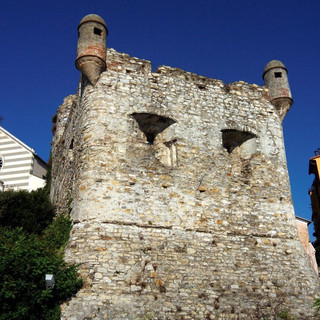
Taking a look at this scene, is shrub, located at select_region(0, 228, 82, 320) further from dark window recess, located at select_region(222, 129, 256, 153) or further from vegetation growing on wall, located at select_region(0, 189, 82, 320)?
dark window recess, located at select_region(222, 129, 256, 153)

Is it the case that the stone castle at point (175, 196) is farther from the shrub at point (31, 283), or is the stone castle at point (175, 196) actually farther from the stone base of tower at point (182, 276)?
the shrub at point (31, 283)

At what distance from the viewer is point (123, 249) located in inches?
406

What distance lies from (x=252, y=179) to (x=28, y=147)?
1187cm

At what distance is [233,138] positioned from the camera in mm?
13844

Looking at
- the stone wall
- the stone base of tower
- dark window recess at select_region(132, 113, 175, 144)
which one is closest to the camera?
the stone base of tower

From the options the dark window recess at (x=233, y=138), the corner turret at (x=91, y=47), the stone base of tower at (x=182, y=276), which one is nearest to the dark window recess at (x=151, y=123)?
the corner turret at (x=91, y=47)

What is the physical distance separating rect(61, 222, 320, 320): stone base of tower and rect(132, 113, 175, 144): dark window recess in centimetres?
336

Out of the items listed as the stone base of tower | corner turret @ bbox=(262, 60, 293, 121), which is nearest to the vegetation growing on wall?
the stone base of tower

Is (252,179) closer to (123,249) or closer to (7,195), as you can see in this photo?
(123,249)

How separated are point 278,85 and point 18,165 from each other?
41.0 feet

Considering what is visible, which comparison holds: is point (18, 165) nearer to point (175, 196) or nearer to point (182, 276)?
point (175, 196)

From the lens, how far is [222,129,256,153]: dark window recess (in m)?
13.6

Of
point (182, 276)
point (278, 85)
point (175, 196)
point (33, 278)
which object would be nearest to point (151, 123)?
point (175, 196)

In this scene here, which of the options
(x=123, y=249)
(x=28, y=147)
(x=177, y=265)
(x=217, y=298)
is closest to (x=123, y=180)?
(x=123, y=249)
